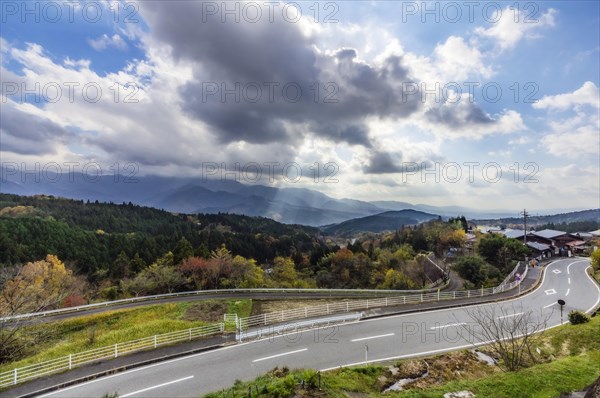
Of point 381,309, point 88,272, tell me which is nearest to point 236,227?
point 88,272

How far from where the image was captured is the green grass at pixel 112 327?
1711 cm

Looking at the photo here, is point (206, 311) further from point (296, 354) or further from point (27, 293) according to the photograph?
point (27, 293)

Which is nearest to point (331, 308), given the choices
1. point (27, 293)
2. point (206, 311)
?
point (206, 311)

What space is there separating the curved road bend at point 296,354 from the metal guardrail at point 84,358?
1.66m

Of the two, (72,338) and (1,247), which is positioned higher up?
(1,247)

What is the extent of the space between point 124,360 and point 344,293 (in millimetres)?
20592

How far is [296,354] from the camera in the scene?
42.0 ft

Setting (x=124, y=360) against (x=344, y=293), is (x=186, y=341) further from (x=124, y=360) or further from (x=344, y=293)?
(x=344, y=293)

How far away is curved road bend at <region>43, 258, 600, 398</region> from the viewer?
1067 centimetres

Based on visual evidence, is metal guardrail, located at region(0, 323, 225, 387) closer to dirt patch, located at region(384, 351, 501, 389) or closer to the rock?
dirt patch, located at region(384, 351, 501, 389)

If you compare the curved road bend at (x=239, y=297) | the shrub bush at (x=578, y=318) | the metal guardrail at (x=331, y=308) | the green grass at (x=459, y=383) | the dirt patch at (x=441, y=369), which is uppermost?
the green grass at (x=459, y=383)

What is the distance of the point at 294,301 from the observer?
86.0 ft

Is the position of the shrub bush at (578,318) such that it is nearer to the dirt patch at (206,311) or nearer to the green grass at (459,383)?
the green grass at (459,383)

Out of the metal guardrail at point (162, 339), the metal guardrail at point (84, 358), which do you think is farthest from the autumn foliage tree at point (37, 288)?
the metal guardrail at point (162, 339)
